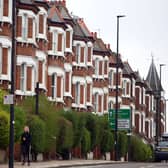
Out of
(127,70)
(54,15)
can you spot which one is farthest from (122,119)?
(127,70)

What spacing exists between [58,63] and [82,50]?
8019 millimetres

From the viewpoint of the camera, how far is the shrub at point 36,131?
42875 mm

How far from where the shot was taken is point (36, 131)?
4316 cm

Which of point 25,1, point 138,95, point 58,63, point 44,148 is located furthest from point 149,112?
point 44,148

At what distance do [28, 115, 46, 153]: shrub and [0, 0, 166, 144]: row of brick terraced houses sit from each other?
7181mm

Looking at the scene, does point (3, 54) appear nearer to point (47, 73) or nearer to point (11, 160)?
point (47, 73)

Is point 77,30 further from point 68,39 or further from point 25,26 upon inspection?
point 25,26

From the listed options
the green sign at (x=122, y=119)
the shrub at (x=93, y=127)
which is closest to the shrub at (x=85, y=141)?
the shrub at (x=93, y=127)

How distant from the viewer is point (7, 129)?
3753cm

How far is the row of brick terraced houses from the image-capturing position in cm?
5344

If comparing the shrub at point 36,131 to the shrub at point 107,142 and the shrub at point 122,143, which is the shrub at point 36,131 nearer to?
the shrub at point 107,142

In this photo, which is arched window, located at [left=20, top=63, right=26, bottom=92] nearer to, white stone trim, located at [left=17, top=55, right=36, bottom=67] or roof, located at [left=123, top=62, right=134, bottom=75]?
white stone trim, located at [left=17, top=55, right=36, bottom=67]

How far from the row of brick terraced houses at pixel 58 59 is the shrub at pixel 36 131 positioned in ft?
23.6

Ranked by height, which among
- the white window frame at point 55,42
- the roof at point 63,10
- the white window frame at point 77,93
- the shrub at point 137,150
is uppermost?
the roof at point 63,10
